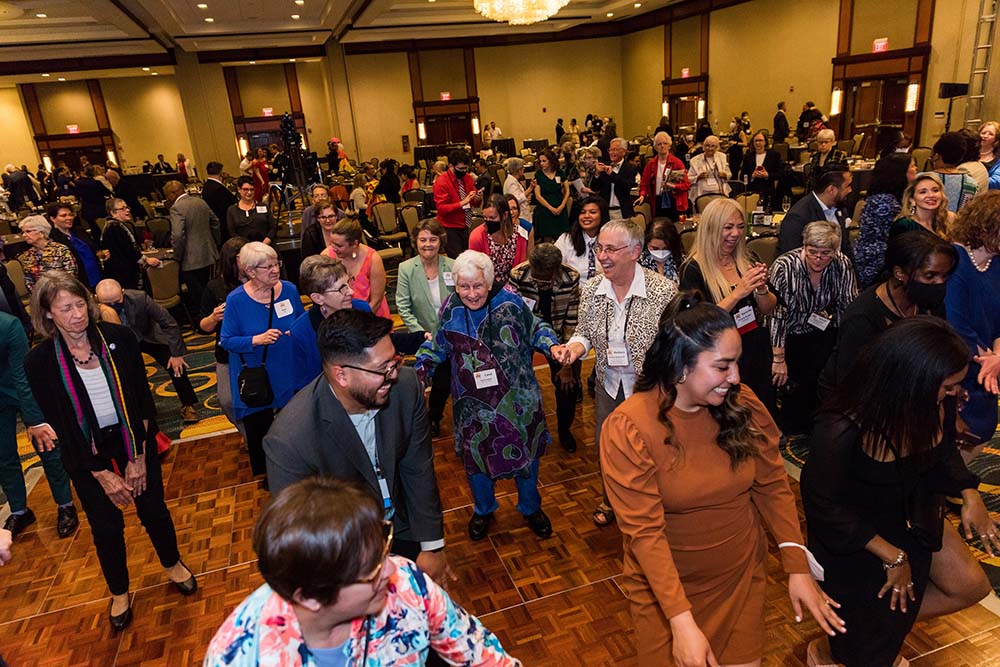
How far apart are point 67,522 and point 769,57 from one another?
1958 cm

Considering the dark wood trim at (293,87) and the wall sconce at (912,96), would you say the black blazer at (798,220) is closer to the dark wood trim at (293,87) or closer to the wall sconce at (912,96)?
the wall sconce at (912,96)

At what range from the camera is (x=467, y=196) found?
23.9ft

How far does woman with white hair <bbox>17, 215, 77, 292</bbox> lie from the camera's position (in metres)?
5.54

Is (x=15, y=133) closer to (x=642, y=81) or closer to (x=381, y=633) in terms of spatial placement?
(x=642, y=81)

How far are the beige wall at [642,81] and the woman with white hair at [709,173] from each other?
1524 cm

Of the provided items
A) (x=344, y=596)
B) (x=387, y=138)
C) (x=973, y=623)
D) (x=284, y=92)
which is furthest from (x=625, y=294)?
(x=284, y=92)

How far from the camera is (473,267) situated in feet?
9.77

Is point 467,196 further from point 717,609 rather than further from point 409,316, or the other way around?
point 717,609

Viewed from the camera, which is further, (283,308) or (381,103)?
(381,103)

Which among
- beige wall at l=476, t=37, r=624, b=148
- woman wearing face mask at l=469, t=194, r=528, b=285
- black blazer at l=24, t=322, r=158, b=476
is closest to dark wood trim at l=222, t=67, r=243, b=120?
beige wall at l=476, t=37, r=624, b=148

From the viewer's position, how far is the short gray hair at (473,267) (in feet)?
9.77

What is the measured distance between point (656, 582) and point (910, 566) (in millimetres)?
1037

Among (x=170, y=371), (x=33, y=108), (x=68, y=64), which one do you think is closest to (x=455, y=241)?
(x=170, y=371)

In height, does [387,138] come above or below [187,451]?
above
